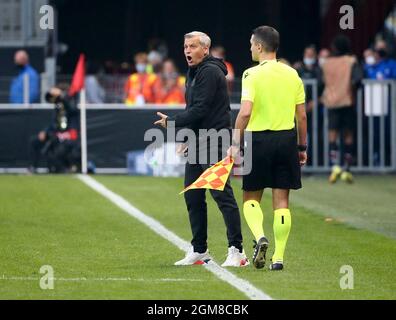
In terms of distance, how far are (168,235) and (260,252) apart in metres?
3.27

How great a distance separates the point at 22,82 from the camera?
26156mm

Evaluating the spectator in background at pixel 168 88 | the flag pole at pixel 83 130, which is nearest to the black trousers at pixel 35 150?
the flag pole at pixel 83 130

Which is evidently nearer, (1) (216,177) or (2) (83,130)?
(1) (216,177)

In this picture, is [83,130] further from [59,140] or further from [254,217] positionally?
[254,217]

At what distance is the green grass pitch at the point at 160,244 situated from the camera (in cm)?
1120

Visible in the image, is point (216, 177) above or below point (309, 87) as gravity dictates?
below

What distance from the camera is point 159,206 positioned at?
1903 cm

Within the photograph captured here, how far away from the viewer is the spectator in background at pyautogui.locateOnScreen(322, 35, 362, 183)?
23688 millimetres

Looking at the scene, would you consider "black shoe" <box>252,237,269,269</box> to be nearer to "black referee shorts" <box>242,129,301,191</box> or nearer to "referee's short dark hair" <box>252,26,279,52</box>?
"black referee shorts" <box>242,129,301,191</box>

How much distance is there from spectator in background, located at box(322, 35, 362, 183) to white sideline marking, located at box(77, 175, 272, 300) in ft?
12.9

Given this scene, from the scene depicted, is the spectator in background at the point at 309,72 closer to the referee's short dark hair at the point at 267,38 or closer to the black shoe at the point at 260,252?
the referee's short dark hair at the point at 267,38

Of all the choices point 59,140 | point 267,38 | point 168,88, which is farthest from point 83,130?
point 267,38
